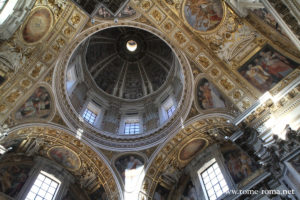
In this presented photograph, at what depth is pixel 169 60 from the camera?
21.5 meters

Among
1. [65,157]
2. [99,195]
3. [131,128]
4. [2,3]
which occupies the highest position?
[131,128]

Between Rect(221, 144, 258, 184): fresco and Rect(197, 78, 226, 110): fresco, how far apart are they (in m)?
2.66

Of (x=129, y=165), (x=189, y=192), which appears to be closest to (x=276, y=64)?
(x=189, y=192)

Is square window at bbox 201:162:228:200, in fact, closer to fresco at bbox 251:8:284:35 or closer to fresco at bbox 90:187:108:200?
fresco at bbox 90:187:108:200

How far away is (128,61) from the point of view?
2422 centimetres

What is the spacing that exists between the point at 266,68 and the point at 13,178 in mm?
13904

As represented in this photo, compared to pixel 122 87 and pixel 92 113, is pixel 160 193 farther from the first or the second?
pixel 122 87

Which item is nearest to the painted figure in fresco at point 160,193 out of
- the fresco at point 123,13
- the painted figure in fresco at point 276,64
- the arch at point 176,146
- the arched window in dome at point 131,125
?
the arch at point 176,146

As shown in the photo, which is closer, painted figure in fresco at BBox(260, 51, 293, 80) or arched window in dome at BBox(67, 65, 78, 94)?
painted figure in fresco at BBox(260, 51, 293, 80)

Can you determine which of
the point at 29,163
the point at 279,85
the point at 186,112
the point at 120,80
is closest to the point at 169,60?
the point at 120,80

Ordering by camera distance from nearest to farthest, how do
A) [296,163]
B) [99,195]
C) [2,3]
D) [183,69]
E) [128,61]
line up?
[296,163] → [2,3] → [183,69] → [99,195] → [128,61]

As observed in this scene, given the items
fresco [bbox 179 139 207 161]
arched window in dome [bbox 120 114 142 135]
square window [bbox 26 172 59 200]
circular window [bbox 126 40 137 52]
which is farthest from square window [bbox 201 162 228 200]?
circular window [bbox 126 40 137 52]

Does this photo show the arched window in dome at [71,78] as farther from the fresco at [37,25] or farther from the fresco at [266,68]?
the fresco at [266,68]

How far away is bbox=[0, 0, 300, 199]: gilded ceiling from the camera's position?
1198cm
